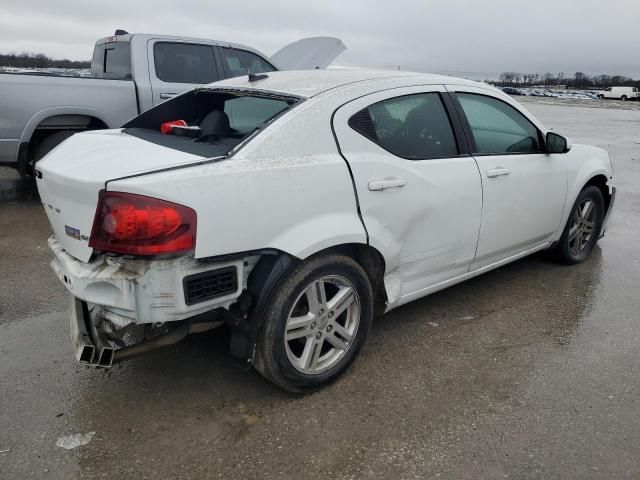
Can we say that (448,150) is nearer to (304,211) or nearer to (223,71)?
(304,211)

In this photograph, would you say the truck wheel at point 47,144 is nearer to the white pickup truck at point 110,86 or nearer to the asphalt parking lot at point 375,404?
the white pickup truck at point 110,86

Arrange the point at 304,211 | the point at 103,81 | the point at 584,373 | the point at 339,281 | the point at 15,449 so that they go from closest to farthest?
1. the point at 15,449
2. the point at 304,211
3. the point at 339,281
4. the point at 584,373
5. the point at 103,81

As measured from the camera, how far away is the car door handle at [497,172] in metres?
3.62

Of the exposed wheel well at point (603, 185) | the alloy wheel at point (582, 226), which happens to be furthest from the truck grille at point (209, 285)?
the exposed wheel well at point (603, 185)

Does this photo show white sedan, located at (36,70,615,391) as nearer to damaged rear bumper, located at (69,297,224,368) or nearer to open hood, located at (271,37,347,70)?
damaged rear bumper, located at (69,297,224,368)

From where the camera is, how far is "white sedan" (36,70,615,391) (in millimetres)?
2307

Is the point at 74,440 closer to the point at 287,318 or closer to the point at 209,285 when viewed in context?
the point at 209,285

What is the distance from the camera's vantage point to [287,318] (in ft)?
8.63

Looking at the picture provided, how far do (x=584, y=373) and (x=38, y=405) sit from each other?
2.99 metres

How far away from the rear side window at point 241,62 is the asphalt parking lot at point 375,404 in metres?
4.43

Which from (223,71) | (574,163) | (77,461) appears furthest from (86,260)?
(223,71)

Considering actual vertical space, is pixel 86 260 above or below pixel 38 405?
above

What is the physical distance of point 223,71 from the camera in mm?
7383

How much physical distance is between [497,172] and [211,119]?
192cm
